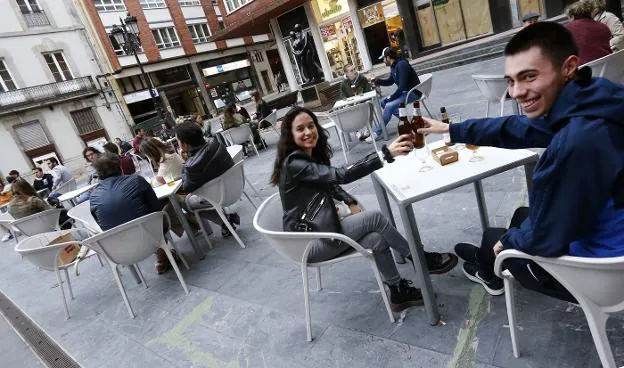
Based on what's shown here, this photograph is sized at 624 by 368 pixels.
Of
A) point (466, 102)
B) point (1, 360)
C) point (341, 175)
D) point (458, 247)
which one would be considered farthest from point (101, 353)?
point (466, 102)

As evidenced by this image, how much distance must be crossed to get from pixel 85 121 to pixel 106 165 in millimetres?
22624

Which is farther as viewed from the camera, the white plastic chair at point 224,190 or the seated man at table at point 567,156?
the white plastic chair at point 224,190

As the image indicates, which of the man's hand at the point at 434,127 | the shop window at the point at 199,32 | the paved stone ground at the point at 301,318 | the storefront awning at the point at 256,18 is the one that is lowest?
A: the paved stone ground at the point at 301,318

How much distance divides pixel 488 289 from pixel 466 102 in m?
4.91

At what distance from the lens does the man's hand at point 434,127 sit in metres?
1.81

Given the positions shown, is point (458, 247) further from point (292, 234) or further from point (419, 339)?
point (292, 234)

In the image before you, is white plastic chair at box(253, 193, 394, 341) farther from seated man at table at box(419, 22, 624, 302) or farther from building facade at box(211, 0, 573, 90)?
building facade at box(211, 0, 573, 90)

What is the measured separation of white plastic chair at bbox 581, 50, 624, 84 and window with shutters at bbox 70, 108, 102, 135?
24.8 m

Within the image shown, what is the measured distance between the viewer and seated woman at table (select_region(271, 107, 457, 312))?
1.97 m

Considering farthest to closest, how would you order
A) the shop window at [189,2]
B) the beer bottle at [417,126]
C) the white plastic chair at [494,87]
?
1. the shop window at [189,2]
2. the white plastic chair at [494,87]
3. the beer bottle at [417,126]

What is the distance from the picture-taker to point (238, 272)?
328 centimetres

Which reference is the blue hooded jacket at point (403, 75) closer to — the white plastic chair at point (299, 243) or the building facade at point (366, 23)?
the white plastic chair at point (299, 243)

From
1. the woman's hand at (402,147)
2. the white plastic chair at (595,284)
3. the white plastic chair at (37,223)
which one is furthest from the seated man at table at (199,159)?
the white plastic chair at (37,223)

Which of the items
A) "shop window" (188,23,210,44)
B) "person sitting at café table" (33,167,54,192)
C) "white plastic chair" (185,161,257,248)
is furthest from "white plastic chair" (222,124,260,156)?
"shop window" (188,23,210,44)
